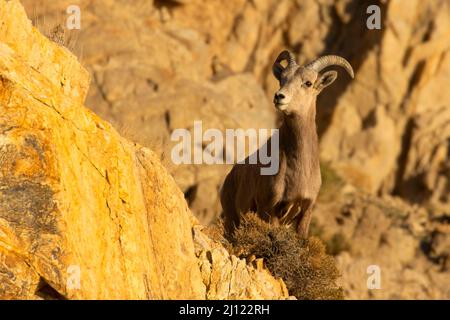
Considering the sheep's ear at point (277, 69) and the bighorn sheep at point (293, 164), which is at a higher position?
the sheep's ear at point (277, 69)

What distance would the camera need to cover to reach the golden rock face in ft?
21.8

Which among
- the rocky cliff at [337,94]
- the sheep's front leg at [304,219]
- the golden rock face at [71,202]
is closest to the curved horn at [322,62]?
the sheep's front leg at [304,219]

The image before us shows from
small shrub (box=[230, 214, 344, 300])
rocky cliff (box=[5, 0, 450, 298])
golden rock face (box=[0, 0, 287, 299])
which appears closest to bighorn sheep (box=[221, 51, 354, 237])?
small shrub (box=[230, 214, 344, 300])

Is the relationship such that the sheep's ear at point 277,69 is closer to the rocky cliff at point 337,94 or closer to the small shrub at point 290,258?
the small shrub at point 290,258

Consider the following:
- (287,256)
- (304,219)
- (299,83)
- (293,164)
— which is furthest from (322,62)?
(287,256)

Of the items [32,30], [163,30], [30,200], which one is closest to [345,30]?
[163,30]

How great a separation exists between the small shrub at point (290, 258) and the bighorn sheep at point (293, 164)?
615 millimetres

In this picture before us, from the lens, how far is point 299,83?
10805 millimetres

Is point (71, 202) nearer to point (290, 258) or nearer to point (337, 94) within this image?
point (290, 258)

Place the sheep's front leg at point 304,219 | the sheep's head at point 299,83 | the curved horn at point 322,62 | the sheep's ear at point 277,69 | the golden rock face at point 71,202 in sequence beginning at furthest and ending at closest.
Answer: the sheep's ear at point 277,69
the curved horn at point 322,62
the sheep's front leg at point 304,219
the sheep's head at point 299,83
the golden rock face at point 71,202

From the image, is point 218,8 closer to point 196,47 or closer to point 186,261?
point 196,47

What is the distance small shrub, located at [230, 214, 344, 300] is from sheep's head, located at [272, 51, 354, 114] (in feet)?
4.55

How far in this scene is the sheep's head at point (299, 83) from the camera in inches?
414

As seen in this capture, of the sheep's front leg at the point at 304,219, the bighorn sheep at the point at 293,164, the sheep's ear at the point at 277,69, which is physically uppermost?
the sheep's ear at the point at 277,69
